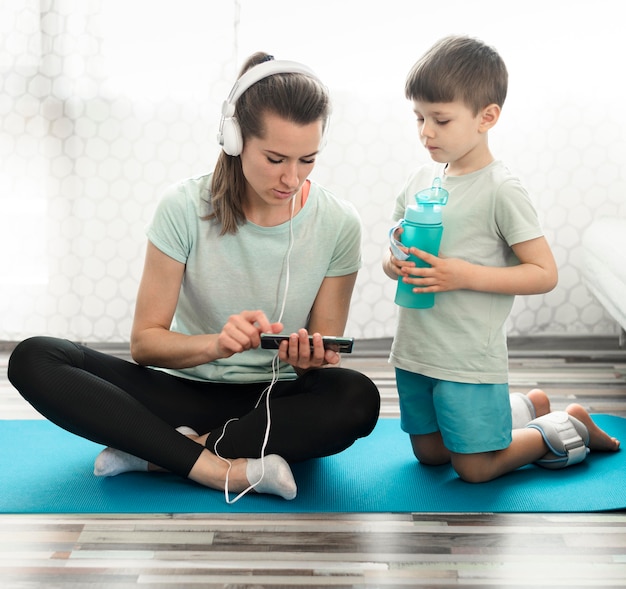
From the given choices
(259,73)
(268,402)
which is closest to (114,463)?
(268,402)

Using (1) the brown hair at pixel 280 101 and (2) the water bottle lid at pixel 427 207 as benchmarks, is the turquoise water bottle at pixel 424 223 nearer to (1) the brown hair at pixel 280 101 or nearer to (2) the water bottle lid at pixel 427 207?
(2) the water bottle lid at pixel 427 207

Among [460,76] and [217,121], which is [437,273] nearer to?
[460,76]

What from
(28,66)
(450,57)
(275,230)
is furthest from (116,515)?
(28,66)

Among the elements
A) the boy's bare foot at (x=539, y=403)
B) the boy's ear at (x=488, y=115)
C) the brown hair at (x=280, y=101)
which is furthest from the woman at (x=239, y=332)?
the boy's bare foot at (x=539, y=403)

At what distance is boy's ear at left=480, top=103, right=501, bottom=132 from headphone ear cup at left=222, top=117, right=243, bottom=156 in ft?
1.34

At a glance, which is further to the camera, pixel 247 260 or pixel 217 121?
pixel 217 121

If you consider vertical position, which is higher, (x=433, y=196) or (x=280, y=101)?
(x=280, y=101)

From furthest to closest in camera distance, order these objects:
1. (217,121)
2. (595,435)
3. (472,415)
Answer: (217,121)
(595,435)
(472,415)

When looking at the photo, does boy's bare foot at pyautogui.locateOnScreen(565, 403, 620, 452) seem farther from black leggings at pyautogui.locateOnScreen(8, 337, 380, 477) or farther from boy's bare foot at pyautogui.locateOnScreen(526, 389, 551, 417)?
black leggings at pyautogui.locateOnScreen(8, 337, 380, 477)

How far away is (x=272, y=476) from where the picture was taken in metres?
1.49

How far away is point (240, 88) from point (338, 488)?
2.34ft

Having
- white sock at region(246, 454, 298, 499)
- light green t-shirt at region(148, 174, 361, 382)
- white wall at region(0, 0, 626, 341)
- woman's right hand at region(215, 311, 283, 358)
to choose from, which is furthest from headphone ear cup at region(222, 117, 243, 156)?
white wall at region(0, 0, 626, 341)

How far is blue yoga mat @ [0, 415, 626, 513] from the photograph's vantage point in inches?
58.2

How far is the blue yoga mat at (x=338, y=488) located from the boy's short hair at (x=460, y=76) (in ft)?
2.16
